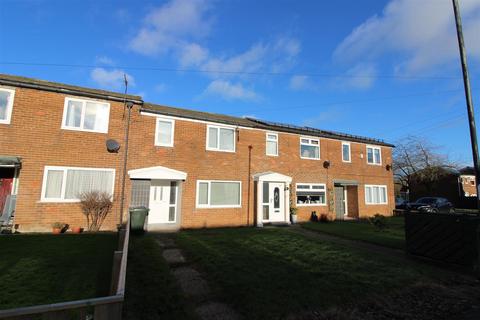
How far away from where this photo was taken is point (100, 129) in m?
12.0

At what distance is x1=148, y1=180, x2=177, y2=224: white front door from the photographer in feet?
Answer: 43.2

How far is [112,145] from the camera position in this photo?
1191cm

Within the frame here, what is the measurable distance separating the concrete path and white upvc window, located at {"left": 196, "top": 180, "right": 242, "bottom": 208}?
5.60m

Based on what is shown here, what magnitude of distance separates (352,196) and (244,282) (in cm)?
1710


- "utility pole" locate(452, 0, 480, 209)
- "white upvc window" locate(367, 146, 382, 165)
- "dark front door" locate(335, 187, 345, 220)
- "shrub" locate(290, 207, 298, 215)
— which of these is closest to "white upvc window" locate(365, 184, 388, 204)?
"white upvc window" locate(367, 146, 382, 165)

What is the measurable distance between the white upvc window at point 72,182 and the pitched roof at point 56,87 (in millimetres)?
3293

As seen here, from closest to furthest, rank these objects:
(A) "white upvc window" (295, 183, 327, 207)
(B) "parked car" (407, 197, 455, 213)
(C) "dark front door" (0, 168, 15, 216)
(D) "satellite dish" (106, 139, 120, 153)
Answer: (C) "dark front door" (0, 168, 15, 216) → (D) "satellite dish" (106, 139, 120, 153) → (A) "white upvc window" (295, 183, 327, 207) → (B) "parked car" (407, 197, 455, 213)

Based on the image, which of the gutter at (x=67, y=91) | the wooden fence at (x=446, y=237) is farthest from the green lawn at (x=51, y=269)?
the wooden fence at (x=446, y=237)

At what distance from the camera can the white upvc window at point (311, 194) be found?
17359 mm

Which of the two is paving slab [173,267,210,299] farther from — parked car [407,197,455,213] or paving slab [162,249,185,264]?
parked car [407,197,455,213]

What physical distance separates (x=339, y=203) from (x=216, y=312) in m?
16.9

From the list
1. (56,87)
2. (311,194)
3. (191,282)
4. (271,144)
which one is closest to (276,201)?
(311,194)

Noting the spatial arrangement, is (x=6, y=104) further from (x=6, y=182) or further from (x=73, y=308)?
(x=73, y=308)

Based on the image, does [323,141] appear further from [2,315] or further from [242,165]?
[2,315]
